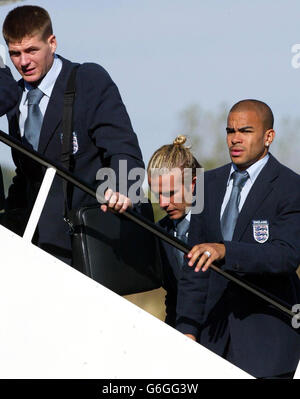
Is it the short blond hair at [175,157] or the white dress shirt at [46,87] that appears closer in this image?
the white dress shirt at [46,87]

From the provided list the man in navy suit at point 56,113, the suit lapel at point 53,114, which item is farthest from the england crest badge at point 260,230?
the suit lapel at point 53,114

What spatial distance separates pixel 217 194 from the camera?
4375 mm

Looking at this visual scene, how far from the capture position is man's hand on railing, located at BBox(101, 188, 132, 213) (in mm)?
3861

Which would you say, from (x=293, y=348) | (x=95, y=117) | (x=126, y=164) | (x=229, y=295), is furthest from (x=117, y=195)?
(x=293, y=348)

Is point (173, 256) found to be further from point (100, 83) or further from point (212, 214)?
point (100, 83)

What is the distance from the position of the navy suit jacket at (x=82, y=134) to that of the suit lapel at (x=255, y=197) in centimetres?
51

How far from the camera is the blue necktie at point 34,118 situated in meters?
4.20

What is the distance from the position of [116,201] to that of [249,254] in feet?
1.99

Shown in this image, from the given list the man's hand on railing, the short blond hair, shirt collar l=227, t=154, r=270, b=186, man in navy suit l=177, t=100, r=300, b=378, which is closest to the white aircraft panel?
the man's hand on railing

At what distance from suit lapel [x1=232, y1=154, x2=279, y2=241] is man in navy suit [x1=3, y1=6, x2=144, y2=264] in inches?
20.0

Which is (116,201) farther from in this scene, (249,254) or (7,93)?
(7,93)

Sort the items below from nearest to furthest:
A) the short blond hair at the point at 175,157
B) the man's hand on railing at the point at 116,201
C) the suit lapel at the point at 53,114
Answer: the man's hand on railing at the point at 116,201, the suit lapel at the point at 53,114, the short blond hair at the point at 175,157

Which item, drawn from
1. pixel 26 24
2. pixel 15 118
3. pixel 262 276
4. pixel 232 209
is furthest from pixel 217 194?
pixel 26 24

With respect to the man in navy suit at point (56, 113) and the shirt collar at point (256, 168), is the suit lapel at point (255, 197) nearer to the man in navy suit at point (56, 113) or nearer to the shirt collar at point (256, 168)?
the shirt collar at point (256, 168)
